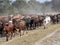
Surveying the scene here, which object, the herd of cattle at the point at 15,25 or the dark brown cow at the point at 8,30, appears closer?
the dark brown cow at the point at 8,30

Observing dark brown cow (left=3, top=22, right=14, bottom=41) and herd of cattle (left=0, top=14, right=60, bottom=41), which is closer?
dark brown cow (left=3, top=22, right=14, bottom=41)

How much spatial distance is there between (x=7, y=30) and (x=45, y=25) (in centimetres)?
845

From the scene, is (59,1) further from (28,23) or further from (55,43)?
(55,43)

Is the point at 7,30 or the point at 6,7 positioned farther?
the point at 6,7

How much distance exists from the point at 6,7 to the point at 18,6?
1111 centimetres

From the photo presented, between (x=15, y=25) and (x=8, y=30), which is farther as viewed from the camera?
(x=15, y=25)

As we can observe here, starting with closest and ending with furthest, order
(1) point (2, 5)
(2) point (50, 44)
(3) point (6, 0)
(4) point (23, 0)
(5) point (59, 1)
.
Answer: (2) point (50, 44) < (1) point (2, 5) < (3) point (6, 0) < (4) point (23, 0) < (5) point (59, 1)

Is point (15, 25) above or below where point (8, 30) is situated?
above

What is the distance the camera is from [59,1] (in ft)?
339

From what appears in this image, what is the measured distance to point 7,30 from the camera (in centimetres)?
1592

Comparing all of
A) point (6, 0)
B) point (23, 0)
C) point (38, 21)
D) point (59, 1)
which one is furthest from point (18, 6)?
point (59, 1)

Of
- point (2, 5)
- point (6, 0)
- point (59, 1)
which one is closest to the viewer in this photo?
point (2, 5)

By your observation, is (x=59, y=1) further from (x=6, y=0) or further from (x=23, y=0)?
(x=6, y=0)

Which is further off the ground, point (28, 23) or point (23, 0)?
point (23, 0)
